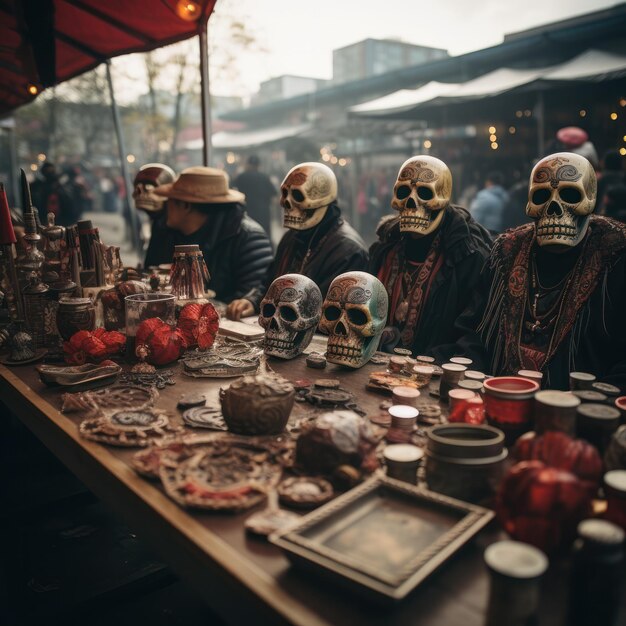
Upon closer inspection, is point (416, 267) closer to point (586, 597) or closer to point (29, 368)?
point (29, 368)

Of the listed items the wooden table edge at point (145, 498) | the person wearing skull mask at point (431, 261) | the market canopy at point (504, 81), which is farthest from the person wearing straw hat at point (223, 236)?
the market canopy at point (504, 81)

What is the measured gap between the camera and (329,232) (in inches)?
149

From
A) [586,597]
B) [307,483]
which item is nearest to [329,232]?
[307,483]

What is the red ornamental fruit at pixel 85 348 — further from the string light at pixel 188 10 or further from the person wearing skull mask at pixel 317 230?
the string light at pixel 188 10

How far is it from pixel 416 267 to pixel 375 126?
11.1 m

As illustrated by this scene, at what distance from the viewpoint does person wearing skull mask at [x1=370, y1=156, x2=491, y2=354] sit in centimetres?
312

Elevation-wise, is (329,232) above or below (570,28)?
below

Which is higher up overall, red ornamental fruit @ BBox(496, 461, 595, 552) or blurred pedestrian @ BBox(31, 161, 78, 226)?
blurred pedestrian @ BBox(31, 161, 78, 226)

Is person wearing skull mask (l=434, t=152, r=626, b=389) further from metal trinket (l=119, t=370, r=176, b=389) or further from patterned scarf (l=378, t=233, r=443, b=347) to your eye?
metal trinket (l=119, t=370, r=176, b=389)

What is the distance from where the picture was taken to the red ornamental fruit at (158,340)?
251 cm

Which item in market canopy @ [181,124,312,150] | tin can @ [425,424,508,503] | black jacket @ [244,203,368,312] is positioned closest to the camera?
tin can @ [425,424,508,503]

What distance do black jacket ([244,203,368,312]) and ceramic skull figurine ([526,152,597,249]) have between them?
50.8 inches

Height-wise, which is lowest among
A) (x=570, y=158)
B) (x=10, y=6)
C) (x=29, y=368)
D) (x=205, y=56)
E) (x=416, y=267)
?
(x=29, y=368)

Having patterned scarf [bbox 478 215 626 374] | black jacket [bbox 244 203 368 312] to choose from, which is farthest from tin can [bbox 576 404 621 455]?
black jacket [bbox 244 203 368 312]
